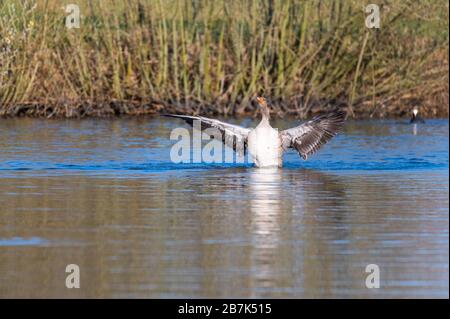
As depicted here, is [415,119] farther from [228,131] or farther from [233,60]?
[228,131]

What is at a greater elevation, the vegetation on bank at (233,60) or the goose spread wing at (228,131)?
the vegetation on bank at (233,60)

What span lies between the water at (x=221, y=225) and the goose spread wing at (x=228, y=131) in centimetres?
39

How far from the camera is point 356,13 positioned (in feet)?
82.6

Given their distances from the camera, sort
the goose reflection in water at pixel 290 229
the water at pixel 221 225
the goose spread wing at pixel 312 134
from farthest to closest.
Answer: the goose spread wing at pixel 312 134 → the goose reflection in water at pixel 290 229 → the water at pixel 221 225

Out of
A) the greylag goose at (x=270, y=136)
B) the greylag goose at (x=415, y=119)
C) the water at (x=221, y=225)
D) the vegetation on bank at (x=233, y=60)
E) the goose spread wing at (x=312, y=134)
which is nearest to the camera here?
the water at (x=221, y=225)

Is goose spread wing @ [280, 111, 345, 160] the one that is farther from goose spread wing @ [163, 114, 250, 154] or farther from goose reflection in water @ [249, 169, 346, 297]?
goose reflection in water @ [249, 169, 346, 297]

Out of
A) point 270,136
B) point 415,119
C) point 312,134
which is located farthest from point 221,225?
point 415,119

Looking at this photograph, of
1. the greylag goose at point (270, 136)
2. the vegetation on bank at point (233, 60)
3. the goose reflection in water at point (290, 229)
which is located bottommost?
the goose reflection in water at point (290, 229)

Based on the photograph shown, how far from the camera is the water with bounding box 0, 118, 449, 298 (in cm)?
781

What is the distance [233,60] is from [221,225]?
1643 centimetres

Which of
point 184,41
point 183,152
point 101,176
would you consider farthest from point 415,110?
point 101,176

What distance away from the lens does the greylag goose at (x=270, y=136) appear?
50.7 ft

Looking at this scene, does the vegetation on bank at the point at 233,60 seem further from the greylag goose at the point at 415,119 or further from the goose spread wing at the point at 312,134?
the goose spread wing at the point at 312,134

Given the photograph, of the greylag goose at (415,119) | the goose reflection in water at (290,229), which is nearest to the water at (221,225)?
the goose reflection in water at (290,229)
